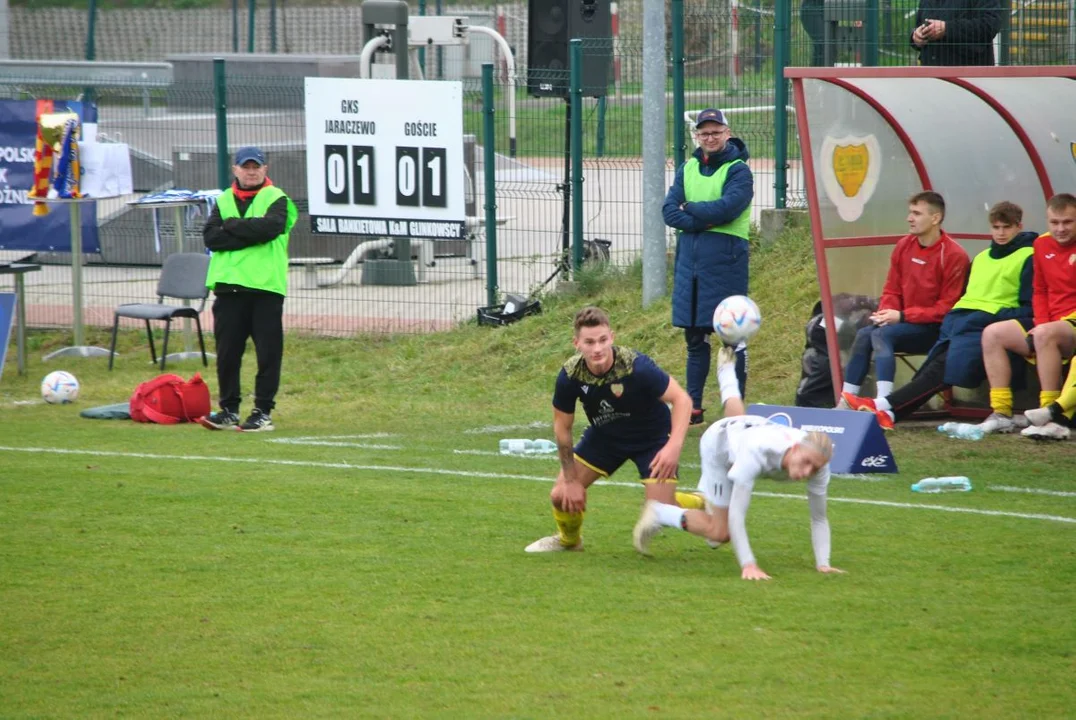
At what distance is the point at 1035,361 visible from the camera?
33.7 ft

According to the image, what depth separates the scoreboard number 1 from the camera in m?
15.3

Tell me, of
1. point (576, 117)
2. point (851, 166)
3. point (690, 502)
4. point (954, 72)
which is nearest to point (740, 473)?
point (690, 502)

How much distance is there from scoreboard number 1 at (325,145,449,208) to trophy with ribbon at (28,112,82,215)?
8.69 feet

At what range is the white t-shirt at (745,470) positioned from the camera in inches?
251

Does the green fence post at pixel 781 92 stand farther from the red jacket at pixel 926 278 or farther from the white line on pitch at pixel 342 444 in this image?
the white line on pitch at pixel 342 444

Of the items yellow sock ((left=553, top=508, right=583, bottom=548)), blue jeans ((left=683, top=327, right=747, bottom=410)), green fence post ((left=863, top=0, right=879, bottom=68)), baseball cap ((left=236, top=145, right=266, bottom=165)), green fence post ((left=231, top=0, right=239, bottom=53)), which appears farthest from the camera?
green fence post ((left=231, top=0, right=239, bottom=53))

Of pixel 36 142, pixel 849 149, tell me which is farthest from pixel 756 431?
pixel 36 142

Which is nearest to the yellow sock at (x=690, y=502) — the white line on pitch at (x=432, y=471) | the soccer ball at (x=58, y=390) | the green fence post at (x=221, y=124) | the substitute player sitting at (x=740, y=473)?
the substitute player sitting at (x=740, y=473)

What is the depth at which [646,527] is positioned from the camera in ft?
22.6

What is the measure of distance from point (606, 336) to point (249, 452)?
4300 mm

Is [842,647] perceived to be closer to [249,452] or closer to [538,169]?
[249,452]

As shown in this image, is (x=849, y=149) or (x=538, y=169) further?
(x=538, y=169)

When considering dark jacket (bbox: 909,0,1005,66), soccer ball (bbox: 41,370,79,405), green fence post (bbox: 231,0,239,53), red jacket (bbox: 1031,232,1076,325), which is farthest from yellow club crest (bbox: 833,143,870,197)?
green fence post (bbox: 231,0,239,53)

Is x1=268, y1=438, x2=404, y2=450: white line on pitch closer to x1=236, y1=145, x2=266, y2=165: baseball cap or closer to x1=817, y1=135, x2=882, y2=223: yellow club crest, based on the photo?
x1=236, y1=145, x2=266, y2=165: baseball cap
